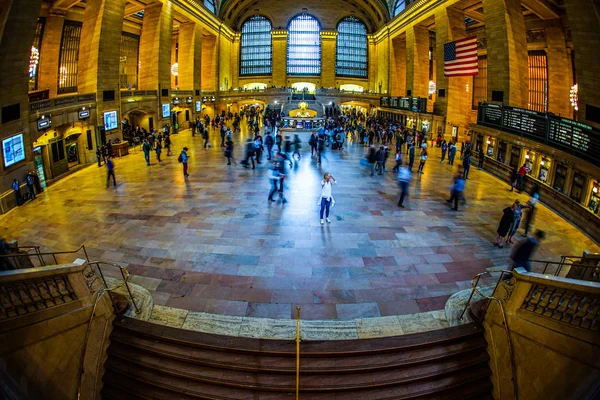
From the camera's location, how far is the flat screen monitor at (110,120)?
1922 centimetres

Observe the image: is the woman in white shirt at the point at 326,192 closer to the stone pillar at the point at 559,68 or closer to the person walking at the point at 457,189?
the person walking at the point at 457,189

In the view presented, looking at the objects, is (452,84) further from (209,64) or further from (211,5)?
(211,5)

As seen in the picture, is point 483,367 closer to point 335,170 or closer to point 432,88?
point 335,170

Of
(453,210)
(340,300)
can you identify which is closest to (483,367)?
(340,300)

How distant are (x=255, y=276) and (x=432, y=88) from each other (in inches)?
1122

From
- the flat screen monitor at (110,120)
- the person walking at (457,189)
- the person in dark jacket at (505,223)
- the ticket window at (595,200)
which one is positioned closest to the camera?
the person in dark jacket at (505,223)

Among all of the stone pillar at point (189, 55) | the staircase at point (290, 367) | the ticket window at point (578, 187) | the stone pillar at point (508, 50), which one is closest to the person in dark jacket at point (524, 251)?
the staircase at point (290, 367)

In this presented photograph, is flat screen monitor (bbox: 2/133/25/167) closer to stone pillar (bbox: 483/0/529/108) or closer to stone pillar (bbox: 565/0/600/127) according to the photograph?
stone pillar (bbox: 565/0/600/127)

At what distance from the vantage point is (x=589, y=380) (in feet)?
12.4

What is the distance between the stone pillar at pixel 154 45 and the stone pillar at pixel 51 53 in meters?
5.24

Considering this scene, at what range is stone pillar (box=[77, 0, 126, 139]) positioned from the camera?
1878 cm

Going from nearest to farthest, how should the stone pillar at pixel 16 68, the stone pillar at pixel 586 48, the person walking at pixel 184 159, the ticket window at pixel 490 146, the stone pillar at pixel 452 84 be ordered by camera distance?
1. the stone pillar at pixel 16 68
2. the stone pillar at pixel 586 48
3. the person walking at pixel 184 159
4. the ticket window at pixel 490 146
5. the stone pillar at pixel 452 84

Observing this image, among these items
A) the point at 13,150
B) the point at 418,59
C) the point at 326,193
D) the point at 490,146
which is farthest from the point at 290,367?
the point at 418,59

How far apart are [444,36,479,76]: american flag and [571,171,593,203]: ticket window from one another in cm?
1031
